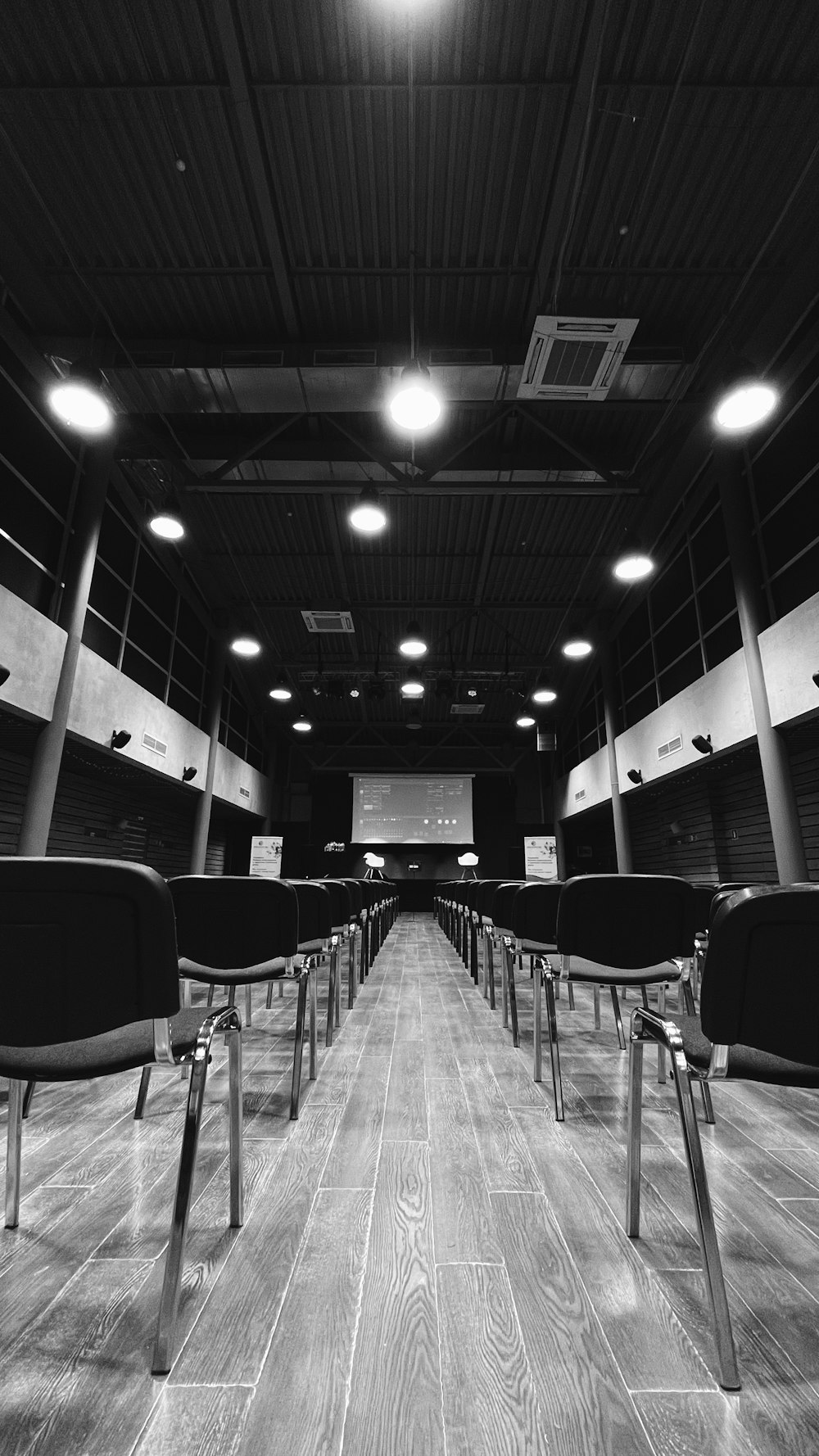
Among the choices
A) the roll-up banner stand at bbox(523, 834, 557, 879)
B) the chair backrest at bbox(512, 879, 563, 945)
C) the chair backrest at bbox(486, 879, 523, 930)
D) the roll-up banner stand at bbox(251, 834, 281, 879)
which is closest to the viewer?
the chair backrest at bbox(512, 879, 563, 945)

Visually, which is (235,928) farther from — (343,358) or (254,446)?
(254,446)

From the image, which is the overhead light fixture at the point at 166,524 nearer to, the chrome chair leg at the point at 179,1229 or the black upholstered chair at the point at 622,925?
the black upholstered chair at the point at 622,925

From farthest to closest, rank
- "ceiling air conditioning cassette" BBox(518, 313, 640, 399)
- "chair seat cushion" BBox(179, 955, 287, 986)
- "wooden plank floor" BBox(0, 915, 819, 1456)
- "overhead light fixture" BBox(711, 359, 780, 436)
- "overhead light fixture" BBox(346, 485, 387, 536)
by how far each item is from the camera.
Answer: "overhead light fixture" BBox(346, 485, 387, 536), "ceiling air conditioning cassette" BBox(518, 313, 640, 399), "overhead light fixture" BBox(711, 359, 780, 436), "chair seat cushion" BBox(179, 955, 287, 986), "wooden plank floor" BBox(0, 915, 819, 1456)

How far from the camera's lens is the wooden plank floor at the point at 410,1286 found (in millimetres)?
953

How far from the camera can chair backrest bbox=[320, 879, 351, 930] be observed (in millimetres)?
3860

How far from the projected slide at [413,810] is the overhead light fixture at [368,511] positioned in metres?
11.1

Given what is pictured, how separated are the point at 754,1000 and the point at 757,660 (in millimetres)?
5658

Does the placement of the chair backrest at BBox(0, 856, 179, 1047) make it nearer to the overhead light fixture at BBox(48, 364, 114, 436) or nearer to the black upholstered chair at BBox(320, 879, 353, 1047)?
the black upholstered chair at BBox(320, 879, 353, 1047)

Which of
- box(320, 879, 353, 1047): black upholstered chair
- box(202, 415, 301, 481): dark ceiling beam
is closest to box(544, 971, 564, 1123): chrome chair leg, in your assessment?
box(320, 879, 353, 1047): black upholstered chair

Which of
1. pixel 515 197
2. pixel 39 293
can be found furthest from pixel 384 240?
pixel 39 293

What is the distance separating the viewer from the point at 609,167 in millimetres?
4324

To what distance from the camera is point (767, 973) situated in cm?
110

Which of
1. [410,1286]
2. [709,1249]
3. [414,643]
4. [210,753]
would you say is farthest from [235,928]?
[210,753]

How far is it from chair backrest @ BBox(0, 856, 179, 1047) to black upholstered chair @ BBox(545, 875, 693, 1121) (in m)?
1.68
